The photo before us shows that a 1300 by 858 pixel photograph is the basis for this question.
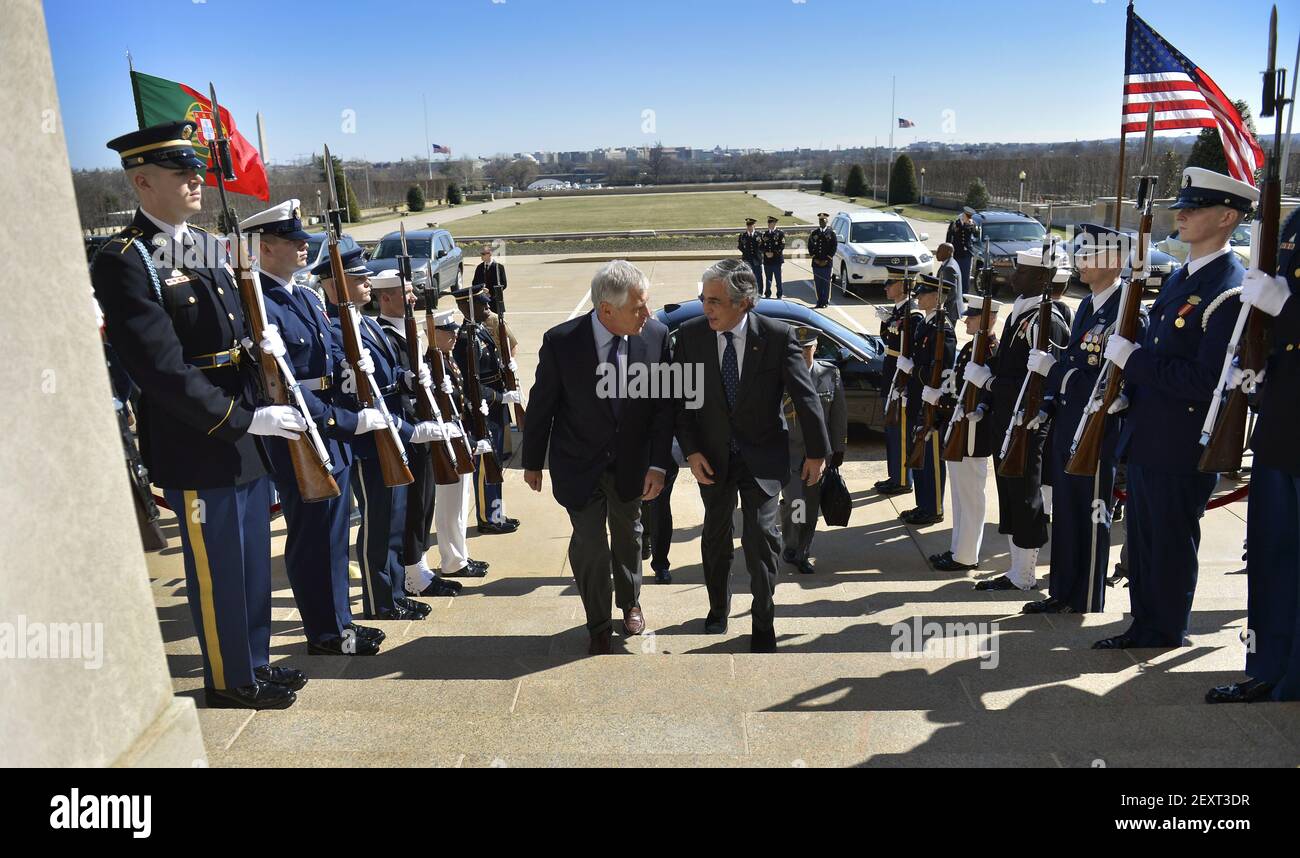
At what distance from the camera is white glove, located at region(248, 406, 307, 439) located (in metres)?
3.81

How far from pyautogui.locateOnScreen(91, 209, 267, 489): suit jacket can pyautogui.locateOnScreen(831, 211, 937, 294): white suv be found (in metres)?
16.4

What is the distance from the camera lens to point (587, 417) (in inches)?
178

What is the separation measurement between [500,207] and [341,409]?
59269 millimetres

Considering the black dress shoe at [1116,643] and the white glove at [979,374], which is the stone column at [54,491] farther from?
the white glove at [979,374]

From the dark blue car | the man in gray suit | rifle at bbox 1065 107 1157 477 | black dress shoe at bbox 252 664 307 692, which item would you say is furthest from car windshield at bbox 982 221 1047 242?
black dress shoe at bbox 252 664 307 692

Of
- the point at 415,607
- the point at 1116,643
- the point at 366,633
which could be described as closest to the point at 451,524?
the point at 415,607

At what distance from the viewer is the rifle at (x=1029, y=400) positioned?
18.2 ft

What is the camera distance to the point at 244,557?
389 cm

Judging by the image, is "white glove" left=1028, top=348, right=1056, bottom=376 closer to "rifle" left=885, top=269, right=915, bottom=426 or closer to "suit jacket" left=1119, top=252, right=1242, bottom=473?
"suit jacket" left=1119, top=252, right=1242, bottom=473

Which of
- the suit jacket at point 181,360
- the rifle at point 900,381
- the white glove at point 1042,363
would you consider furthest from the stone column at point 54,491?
the rifle at point 900,381

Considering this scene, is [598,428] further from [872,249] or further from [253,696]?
[872,249]

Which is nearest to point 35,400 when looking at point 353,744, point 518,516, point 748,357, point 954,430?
point 353,744
